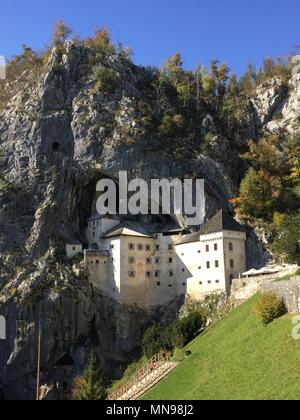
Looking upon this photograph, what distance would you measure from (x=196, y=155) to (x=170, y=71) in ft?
74.6

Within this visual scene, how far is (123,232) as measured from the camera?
240 feet

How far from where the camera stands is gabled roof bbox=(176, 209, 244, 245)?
69.0 m

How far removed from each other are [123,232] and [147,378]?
20959mm

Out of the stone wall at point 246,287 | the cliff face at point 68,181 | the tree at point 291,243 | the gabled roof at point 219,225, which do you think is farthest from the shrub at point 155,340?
the tree at point 291,243

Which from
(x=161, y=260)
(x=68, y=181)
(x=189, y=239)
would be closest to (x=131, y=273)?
(x=161, y=260)

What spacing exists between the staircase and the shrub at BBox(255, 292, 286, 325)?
11.0 meters

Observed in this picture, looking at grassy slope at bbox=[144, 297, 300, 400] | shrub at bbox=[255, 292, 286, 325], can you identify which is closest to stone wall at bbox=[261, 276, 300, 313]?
shrub at bbox=[255, 292, 286, 325]

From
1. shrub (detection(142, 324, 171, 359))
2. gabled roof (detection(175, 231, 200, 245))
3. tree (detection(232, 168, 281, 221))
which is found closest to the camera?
shrub (detection(142, 324, 171, 359))

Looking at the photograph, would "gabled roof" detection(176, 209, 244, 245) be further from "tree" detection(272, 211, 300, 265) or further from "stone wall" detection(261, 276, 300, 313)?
"stone wall" detection(261, 276, 300, 313)

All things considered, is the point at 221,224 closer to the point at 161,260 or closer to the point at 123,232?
the point at 161,260

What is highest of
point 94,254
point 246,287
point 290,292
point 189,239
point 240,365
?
point 189,239

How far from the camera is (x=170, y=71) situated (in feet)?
318

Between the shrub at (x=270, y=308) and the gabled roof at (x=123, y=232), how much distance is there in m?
24.7
